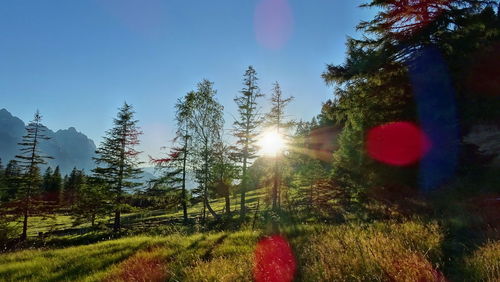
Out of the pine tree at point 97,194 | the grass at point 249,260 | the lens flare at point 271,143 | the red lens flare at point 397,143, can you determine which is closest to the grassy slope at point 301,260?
the grass at point 249,260

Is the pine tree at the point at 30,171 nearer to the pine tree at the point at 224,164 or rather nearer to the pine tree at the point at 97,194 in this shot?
the pine tree at the point at 97,194

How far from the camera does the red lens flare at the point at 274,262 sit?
493 centimetres

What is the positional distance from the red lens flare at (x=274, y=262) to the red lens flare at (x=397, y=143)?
9238 millimetres

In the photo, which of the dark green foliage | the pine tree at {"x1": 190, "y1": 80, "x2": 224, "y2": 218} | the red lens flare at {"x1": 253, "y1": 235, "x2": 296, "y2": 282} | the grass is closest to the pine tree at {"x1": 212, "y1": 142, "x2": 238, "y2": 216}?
the pine tree at {"x1": 190, "y1": 80, "x2": 224, "y2": 218}

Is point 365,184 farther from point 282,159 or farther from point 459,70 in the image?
point 282,159

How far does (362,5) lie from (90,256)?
669 inches

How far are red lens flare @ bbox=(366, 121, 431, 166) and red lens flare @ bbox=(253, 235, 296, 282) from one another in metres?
9.24

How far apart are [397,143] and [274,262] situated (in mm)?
11215

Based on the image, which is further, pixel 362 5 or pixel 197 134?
pixel 197 134

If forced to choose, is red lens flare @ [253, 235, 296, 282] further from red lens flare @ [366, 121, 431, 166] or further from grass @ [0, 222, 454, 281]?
red lens flare @ [366, 121, 431, 166]

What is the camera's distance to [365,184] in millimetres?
16656

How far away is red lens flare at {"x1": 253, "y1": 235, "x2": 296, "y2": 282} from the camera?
4.93 meters

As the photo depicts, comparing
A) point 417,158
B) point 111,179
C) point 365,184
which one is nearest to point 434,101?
point 417,158

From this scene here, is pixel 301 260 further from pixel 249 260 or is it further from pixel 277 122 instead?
pixel 277 122
